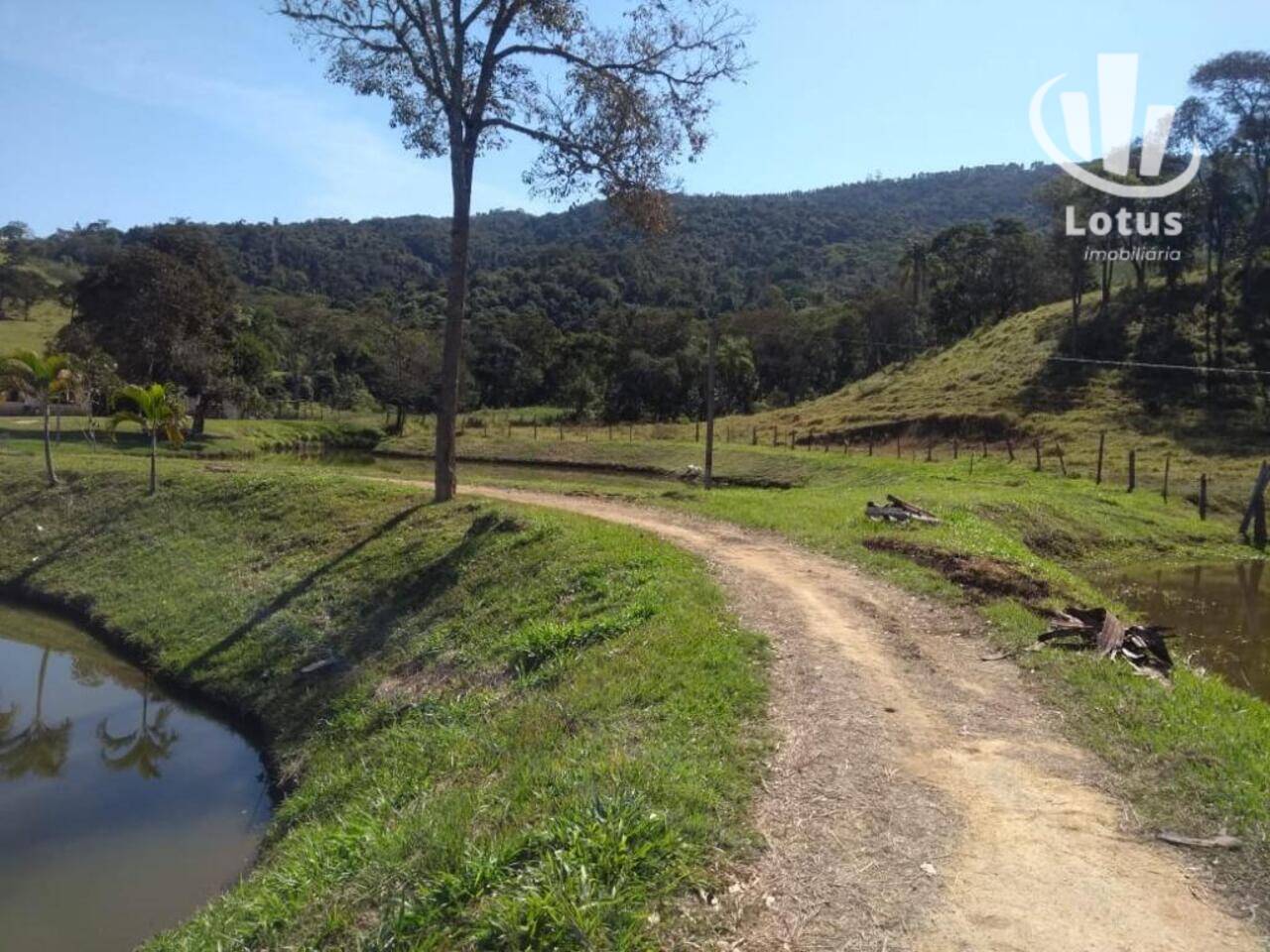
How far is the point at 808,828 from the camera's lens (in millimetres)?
5473

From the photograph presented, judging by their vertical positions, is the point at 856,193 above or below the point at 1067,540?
above

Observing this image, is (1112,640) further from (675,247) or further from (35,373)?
A: (675,247)

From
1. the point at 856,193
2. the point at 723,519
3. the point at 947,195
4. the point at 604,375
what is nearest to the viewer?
the point at 723,519

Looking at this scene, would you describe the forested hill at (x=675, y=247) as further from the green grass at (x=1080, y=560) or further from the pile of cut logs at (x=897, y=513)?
the pile of cut logs at (x=897, y=513)

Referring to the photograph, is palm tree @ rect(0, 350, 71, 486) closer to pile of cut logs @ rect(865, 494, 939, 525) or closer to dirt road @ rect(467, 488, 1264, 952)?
pile of cut logs @ rect(865, 494, 939, 525)

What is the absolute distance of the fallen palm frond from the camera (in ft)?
28.9

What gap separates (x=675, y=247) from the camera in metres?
97.0

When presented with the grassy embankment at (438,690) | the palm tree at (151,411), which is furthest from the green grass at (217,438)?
the grassy embankment at (438,690)

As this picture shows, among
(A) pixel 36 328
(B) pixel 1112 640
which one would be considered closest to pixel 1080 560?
(B) pixel 1112 640

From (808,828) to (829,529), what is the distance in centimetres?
1047

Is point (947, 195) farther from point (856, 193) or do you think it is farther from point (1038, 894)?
point (1038, 894)

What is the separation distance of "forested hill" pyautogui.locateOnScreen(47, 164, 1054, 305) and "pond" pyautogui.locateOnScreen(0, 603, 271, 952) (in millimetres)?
78077

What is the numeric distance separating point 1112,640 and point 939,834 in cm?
463

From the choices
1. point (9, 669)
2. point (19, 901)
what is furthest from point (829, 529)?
point (9, 669)
